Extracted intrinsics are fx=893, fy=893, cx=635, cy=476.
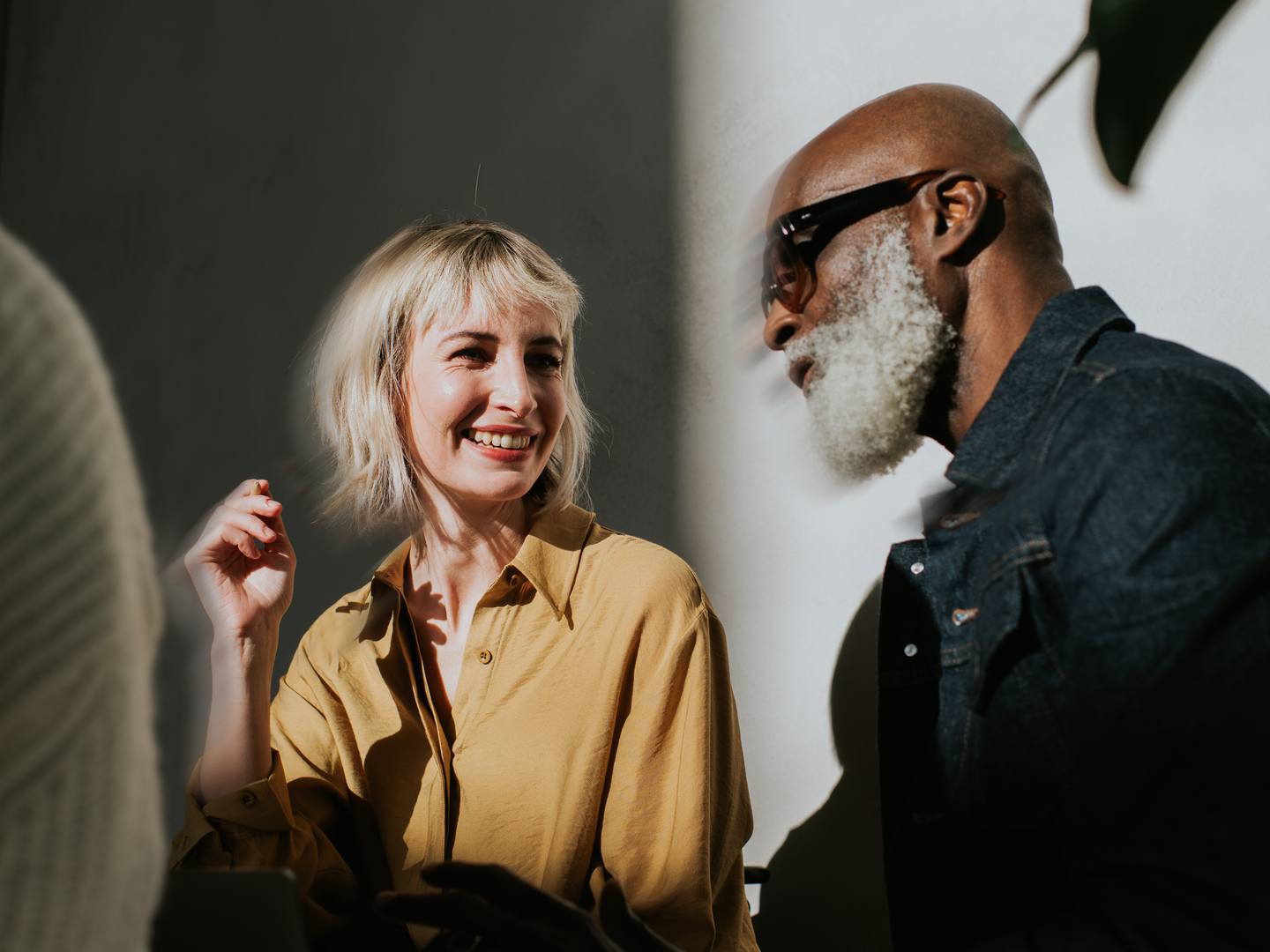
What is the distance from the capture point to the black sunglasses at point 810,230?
Result: 111 cm

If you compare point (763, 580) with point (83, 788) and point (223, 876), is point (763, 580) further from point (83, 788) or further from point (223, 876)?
point (83, 788)

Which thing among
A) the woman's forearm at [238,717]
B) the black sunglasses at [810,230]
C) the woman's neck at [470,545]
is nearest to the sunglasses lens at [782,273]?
the black sunglasses at [810,230]

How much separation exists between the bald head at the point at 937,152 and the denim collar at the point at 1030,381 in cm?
13

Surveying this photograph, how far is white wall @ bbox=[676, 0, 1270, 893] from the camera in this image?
141 centimetres

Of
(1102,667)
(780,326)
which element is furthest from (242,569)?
(1102,667)

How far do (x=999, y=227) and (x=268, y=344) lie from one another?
6.63ft

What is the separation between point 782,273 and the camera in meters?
1.23

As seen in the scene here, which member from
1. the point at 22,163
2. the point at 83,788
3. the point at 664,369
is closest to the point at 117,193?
the point at 22,163

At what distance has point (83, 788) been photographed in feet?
1.18

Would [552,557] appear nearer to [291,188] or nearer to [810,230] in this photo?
[810,230]

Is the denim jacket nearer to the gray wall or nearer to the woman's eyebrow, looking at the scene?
the woman's eyebrow

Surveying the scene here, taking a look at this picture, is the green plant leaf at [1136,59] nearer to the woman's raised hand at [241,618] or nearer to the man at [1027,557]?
the man at [1027,557]

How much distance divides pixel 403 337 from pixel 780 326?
0.62 m

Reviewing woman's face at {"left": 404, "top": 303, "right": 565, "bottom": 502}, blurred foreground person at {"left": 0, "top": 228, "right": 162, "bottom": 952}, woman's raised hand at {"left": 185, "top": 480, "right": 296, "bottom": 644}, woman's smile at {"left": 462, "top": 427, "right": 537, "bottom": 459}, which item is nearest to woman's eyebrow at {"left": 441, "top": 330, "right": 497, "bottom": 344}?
woman's face at {"left": 404, "top": 303, "right": 565, "bottom": 502}
